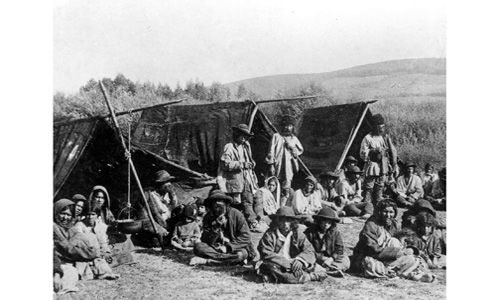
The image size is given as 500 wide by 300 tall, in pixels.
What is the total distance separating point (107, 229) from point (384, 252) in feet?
11.3

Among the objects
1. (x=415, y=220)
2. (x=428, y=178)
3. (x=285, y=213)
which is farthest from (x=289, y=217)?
(x=428, y=178)

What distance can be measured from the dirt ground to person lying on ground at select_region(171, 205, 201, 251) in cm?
19

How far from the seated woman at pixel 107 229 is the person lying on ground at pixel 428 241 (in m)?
3.53

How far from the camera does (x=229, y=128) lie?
25.6 ft

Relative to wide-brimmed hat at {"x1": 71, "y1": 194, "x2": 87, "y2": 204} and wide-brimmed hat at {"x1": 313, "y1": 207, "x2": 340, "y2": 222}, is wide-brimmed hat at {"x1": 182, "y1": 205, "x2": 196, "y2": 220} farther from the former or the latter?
wide-brimmed hat at {"x1": 313, "y1": 207, "x2": 340, "y2": 222}

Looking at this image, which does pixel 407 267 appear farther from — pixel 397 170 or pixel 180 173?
pixel 180 173

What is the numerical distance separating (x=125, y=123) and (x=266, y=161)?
188 cm

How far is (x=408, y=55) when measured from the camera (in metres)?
7.68

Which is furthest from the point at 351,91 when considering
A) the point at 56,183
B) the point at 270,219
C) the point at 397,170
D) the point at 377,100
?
the point at 56,183

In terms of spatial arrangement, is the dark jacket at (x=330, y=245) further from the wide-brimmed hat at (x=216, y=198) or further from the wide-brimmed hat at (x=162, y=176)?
the wide-brimmed hat at (x=162, y=176)

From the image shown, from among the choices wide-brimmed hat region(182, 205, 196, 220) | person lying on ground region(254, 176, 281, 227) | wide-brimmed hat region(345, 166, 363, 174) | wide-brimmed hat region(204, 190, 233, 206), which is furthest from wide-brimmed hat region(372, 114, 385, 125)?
wide-brimmed hat region(182, 205, 196, 220)

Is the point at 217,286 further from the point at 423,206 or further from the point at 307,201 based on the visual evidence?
the point at 423,206

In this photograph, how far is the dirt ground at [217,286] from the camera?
23.5 ft

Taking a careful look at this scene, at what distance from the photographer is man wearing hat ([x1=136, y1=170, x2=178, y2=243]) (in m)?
7.53
